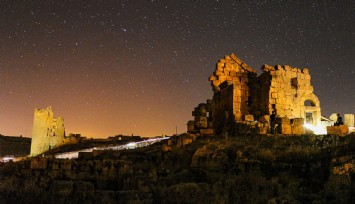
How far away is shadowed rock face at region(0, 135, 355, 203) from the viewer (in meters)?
8.09

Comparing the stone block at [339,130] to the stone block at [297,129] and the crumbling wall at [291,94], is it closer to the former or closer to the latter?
the stone block at [297,129]

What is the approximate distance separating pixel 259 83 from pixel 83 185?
61.4 ft

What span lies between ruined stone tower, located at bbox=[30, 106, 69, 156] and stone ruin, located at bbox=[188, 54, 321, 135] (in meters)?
22.0

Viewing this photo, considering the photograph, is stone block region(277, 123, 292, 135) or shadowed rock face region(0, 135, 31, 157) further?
shadowed rock face region(0, 135, 31, 157)

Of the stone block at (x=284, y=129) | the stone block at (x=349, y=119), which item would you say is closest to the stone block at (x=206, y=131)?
the stone block at (x=284, y=129)

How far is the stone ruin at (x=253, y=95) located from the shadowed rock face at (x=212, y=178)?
341 inches

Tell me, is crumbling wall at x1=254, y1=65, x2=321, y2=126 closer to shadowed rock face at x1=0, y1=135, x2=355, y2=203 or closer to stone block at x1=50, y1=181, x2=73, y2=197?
shadowed rock face at x1=0, y1=135, x2=355, y2=203

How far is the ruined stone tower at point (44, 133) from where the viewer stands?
39.3 metres

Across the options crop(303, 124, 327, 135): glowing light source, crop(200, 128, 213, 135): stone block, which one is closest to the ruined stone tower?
crop(200, 128, 213, 135): stone block

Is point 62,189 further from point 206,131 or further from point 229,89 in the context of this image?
point 229,89

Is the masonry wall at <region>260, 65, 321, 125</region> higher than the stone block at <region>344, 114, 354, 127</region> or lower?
higher

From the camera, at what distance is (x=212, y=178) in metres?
10.2

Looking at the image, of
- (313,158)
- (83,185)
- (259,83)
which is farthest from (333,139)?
(259,83)

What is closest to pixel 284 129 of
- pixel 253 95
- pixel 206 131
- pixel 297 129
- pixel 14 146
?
pixel 297 129
